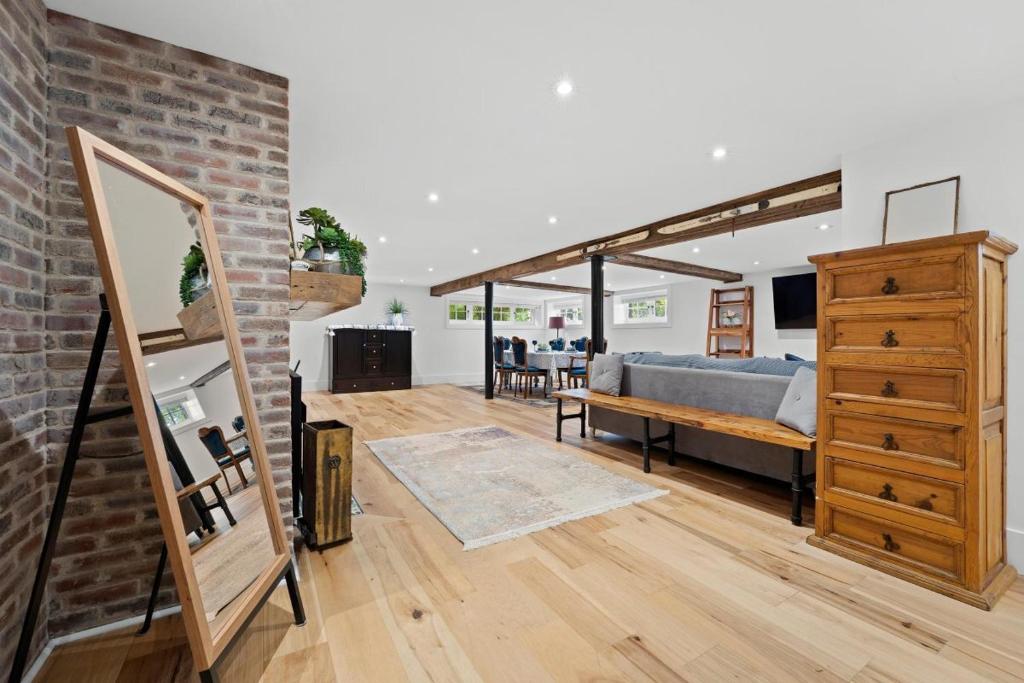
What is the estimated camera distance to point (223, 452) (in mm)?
1411

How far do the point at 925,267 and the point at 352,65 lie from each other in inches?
101

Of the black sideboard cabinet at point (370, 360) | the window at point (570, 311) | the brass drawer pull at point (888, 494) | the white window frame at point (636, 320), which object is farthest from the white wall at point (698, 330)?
the brass drawer pull at point (888, 494)

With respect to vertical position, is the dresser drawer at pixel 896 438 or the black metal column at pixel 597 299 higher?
the black metal column at pixel 597 299

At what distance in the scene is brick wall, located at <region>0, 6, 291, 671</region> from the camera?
127 cm

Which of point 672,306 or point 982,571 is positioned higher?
point 672,306

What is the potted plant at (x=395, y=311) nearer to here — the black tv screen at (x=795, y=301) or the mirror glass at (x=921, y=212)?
the black tv screen at (x=795, y=301)

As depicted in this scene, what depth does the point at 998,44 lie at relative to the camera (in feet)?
5.34

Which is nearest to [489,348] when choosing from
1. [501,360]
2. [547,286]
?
[501,360]

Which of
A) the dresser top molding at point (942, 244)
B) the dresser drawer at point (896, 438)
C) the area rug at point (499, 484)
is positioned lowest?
the area rug at point (499, 484)

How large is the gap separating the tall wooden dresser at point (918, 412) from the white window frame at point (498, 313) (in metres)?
7.93

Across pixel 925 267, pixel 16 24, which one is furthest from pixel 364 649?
pixel 925 267

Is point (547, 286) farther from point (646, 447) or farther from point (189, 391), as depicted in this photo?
point (189, 391)

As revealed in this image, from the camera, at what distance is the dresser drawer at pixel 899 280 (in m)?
1.72

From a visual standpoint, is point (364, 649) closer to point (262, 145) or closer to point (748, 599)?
point (748, 599)
